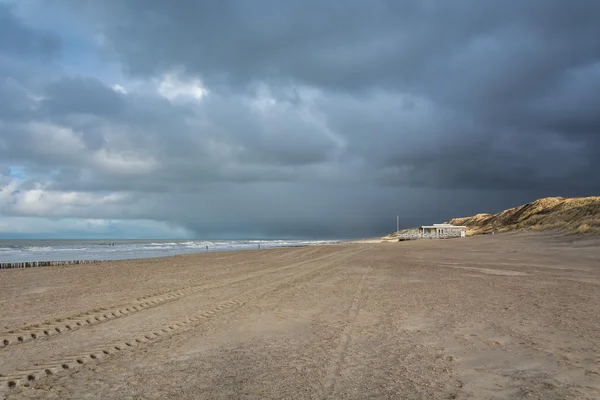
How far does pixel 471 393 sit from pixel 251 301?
746cm

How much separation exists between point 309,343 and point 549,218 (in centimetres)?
6615

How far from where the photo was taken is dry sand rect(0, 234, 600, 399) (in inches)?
190

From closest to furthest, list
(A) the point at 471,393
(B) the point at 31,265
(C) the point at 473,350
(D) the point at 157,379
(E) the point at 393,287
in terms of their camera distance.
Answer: (A) the point at 471,393
(D) the point at 157,379
(C) the point at 473,350
(E) the point at 393,287
(B) the point at 31,265

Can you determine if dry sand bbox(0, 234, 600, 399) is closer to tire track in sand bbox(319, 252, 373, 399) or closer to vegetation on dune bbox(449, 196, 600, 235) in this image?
tire track in sand bbox(319, 252, 373, 399)

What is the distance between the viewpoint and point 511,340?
6.76 m

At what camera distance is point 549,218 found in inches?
2360

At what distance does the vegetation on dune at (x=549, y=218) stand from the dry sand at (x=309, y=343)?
28.8 metres

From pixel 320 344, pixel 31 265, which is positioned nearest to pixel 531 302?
pixel 320 344

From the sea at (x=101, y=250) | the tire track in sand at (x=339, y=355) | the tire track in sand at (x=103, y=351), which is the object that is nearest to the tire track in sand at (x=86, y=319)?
the tire track in sand at (x=103, y=351)

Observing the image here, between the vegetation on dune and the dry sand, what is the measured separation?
28.8 meters

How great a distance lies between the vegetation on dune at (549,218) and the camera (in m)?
37.1

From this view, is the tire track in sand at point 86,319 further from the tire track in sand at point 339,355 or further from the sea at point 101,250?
the sea at point 101,250

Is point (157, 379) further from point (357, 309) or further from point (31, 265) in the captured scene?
point (31, 265)

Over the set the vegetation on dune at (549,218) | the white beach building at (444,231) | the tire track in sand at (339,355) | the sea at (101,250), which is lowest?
the sea at (101,250)
